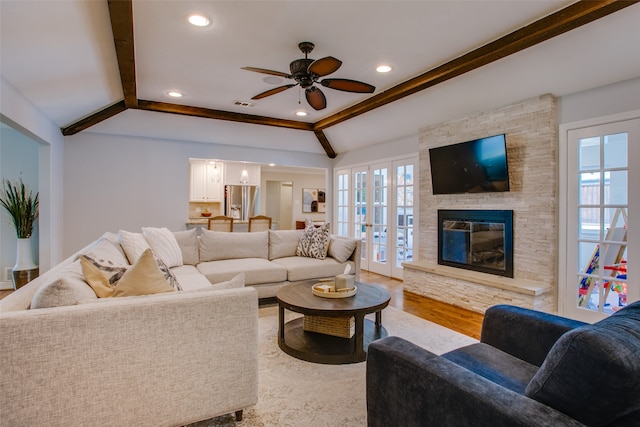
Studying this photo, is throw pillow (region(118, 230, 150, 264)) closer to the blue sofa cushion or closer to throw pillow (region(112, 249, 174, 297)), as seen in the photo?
throw pillow (region(112, 249, 174, 297))

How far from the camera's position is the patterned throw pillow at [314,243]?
14.4 ft

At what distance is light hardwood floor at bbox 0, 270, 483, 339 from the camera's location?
3.27 metres

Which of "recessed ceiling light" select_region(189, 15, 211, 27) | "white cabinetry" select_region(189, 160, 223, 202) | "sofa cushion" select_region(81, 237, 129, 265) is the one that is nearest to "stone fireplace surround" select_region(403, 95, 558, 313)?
"recessed ceiling light" select_region(189, 15, 211, 27)

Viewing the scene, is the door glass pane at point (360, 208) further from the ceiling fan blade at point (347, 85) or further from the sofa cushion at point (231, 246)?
the ceiling fan blade at point (347, 85)

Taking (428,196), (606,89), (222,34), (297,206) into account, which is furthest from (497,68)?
(297,206)

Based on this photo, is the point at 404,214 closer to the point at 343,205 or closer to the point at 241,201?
the point at 343,205

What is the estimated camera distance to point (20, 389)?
1.27 metres

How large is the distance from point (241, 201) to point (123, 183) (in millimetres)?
3098

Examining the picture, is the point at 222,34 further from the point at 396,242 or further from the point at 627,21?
the point at 396,242

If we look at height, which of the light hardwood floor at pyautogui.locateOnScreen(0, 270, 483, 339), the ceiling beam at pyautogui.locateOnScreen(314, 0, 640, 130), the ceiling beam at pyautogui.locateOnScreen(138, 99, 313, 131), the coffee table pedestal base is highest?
the ceiling beam at pyautogui.locateOnScreen(138, 99, 313, 131)

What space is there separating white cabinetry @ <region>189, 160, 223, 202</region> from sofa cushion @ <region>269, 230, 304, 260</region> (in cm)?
378

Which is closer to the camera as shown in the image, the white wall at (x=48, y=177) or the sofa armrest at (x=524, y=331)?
the sofa armrest at (x=524, y=331)

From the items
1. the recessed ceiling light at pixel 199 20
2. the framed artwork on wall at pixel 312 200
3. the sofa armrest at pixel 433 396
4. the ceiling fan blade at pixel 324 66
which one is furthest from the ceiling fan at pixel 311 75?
the framed artwork on wall at pixel 312 200

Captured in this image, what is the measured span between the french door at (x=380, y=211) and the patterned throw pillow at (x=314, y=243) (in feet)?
2.77
